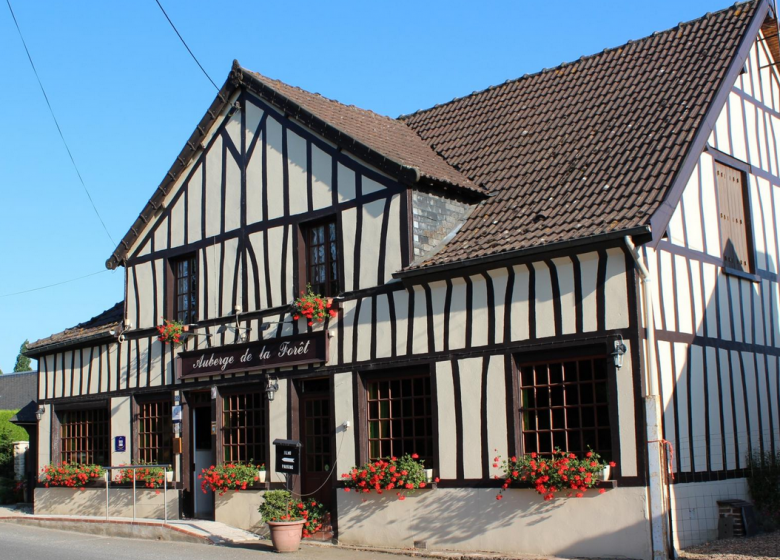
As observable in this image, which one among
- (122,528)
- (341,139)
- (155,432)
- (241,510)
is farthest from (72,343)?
(341,139)

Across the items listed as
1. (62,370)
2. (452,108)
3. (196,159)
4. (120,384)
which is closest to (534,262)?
(452,108)

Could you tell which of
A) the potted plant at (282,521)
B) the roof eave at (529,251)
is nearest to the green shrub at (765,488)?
the roof eave at (529,251)

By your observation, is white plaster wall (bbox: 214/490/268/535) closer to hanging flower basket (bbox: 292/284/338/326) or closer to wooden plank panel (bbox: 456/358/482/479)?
hanging flower basket (bbox: 292/284/338/326)

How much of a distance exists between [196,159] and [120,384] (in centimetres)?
468

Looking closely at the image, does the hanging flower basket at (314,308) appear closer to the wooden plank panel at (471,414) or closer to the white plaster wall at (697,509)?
the wooden plank panel at (471,414)

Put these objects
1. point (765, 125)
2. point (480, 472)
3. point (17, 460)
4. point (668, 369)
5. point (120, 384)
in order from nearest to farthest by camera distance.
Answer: point (668, 369), point (480, 472), point (765, 125), point (120, 384), point (17, 460)

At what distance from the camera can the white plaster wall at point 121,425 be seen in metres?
17.8

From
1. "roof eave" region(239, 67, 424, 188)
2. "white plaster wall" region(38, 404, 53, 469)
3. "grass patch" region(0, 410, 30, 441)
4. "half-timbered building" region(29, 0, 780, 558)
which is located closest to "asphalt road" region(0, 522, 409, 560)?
"half-timbered building" region(29, 0, 780, 558)

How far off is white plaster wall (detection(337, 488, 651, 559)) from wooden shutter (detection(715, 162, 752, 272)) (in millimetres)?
4228

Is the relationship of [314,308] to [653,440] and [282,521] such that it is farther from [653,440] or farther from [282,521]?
[653,440]

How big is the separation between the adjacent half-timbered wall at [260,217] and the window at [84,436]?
7.71ft

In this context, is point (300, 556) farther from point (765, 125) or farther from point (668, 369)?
point (765, 125)

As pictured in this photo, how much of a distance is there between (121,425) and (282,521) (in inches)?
253

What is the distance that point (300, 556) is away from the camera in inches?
487
